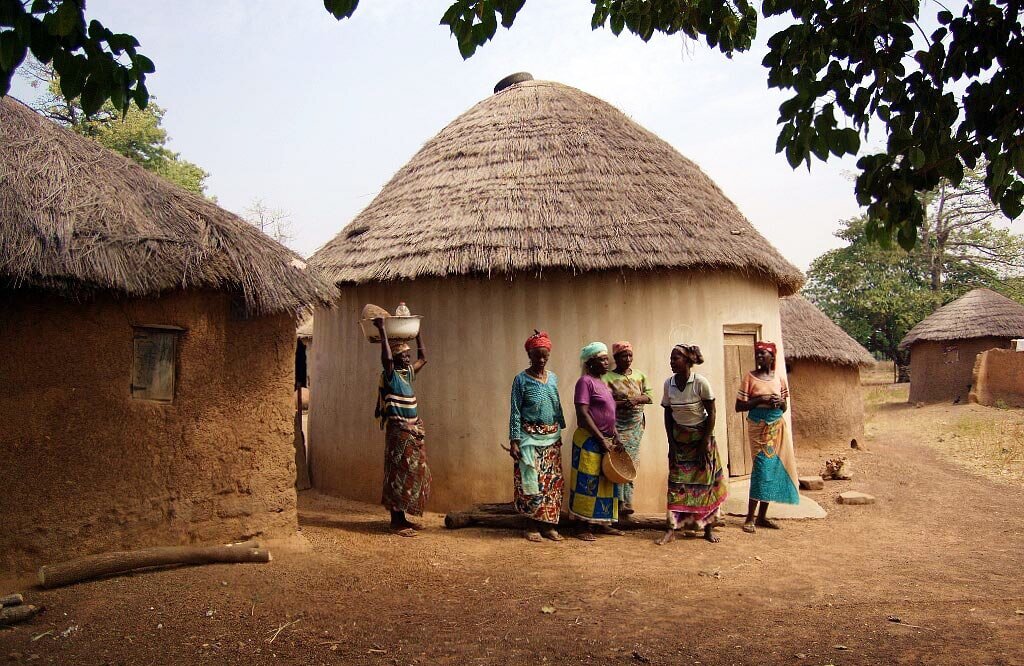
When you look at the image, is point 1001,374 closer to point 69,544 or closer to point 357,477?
point 357,477

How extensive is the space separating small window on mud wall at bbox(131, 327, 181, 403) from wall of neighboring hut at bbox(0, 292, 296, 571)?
61 mm

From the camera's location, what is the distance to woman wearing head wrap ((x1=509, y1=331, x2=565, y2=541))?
240 inches

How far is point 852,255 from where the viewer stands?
27.0m

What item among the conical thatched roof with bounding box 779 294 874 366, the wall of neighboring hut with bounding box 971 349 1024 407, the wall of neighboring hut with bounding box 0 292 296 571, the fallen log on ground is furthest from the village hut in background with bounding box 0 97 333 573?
the wall of neighboring hut with bounding box 971 349 1024 407

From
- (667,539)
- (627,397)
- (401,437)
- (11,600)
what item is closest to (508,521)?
(401,437)

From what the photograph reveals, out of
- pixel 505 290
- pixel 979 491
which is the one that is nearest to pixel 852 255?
pixel 979 491

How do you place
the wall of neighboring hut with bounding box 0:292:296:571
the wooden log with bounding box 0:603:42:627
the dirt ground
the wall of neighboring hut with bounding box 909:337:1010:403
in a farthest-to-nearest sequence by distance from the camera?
the wall of neighboring hut with bounding box 909:337:1010:403 → the wall of neighboring hut with bounding box 0:292:296:571 → the wooden log with bounding box 0:603:42:627 → the dirt ground

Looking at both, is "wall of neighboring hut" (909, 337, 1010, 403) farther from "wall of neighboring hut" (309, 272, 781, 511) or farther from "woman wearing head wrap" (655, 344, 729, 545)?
"woman wearing head wrap" (655, 344, 729, 545)

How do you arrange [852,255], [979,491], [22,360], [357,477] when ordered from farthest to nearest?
1. [852,255]
2. [979,491]
3. [357,477]
4. [22,360]

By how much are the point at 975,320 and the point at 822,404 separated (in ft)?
27.4

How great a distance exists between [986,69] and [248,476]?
4.70 metres

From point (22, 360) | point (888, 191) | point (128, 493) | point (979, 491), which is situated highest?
point (888, 191)

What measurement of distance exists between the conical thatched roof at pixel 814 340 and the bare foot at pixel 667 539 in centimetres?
652

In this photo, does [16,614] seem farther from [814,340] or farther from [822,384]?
[822,384]
